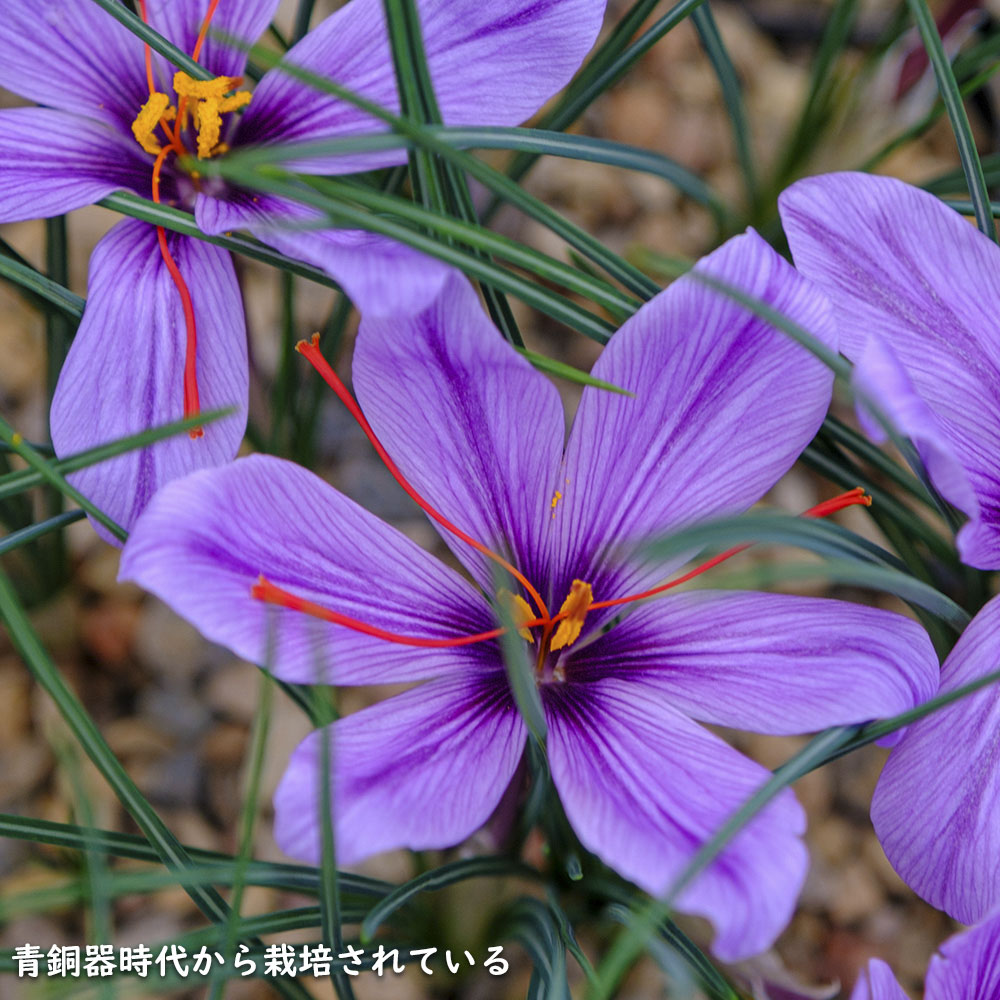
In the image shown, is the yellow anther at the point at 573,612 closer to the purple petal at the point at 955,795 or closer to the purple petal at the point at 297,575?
the purple petal at the point at 297,575

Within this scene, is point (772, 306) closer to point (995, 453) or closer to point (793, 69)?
point (995, 453)

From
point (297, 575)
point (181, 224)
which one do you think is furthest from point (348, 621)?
point (181, 224)

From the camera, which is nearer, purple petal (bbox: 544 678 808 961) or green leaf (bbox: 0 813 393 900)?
purple petal (bbox: 544 678 808 961)

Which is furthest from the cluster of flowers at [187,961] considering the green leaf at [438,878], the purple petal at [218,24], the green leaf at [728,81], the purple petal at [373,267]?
the green leaf at [728,81]

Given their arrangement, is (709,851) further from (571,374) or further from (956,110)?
(956,110)

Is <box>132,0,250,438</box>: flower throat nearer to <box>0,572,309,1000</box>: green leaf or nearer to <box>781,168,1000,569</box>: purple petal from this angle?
<box>0,572,309,1000</box>: green leaf

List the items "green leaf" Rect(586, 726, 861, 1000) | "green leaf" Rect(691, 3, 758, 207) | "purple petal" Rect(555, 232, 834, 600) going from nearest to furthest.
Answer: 1. "green leaf" Rect(586, 726, 861, 1000)
2. "purple petal" Rect(555, 232, 834, 600)
3. "green leaf" Rect(691, 3, 758, 207)

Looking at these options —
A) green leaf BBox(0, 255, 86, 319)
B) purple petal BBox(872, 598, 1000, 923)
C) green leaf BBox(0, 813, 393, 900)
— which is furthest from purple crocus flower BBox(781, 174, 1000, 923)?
green leaf BBox(0, 255, 86, 319)

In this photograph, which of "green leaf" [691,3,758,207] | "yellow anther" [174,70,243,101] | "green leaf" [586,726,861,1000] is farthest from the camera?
"green leaf" [691,3,758,207]
